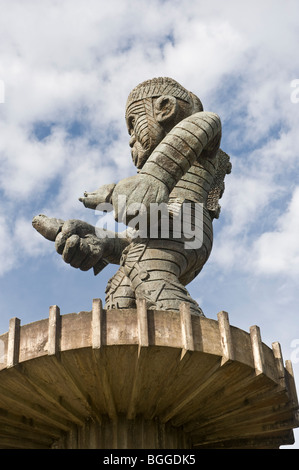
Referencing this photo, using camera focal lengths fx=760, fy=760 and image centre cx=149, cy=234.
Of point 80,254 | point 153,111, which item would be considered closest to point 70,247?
point 80,254

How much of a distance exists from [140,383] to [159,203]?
2198mm

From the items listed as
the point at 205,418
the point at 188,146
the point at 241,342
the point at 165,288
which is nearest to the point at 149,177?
the point at 188,146

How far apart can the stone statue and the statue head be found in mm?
14

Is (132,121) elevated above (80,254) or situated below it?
above

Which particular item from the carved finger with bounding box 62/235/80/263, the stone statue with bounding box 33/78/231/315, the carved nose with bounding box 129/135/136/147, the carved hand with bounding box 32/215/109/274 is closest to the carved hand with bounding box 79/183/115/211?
the stone statue with bounding box 33/78/231/315

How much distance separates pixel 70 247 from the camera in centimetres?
1025

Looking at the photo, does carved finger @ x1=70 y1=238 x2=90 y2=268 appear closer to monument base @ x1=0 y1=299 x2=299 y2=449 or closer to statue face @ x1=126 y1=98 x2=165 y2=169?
statue face @ x1=126 y1=98 x2=165 y2=169

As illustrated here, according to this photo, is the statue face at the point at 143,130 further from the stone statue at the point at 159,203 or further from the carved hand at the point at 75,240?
the carved hand at the point at 75,240

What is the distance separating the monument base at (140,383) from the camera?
805 cm

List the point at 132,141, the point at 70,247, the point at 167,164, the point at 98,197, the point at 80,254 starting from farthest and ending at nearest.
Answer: the point at 132,141 → the point at 98,197 → the point at 80,254 → the point at 70,247 → the point at 167,164

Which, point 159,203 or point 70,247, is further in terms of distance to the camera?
point 70,247

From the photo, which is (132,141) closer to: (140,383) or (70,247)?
(70,247)

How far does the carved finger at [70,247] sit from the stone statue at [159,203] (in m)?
0.01
